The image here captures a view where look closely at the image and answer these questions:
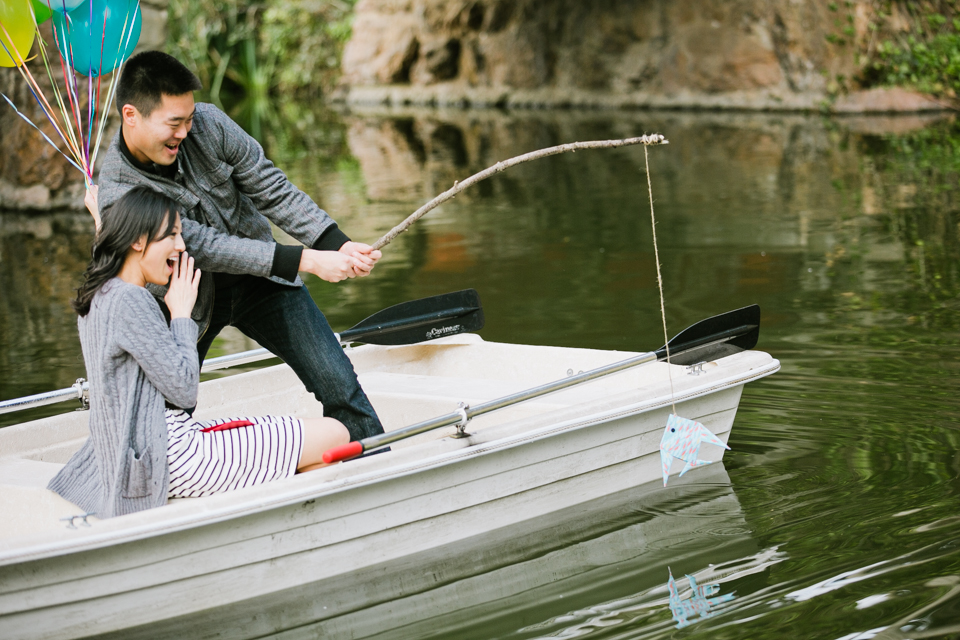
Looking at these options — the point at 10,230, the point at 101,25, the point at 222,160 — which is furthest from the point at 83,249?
the point at 222,160

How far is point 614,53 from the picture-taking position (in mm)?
19938

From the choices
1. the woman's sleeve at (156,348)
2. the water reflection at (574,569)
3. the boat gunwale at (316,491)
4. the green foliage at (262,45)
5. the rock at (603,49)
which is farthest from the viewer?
the green foliage at (262,45)

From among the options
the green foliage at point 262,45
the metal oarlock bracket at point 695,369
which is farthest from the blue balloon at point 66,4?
the green foliage at point 262,45

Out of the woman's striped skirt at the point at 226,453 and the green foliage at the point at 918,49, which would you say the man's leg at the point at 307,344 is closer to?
the woman's striped skirt at the point at 226,453

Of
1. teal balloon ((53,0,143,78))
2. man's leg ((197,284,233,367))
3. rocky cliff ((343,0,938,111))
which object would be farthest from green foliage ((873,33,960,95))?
man's leg ((197,284,233,367))

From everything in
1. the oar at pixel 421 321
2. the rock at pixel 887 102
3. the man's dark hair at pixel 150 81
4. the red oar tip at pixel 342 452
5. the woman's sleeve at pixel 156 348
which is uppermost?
the rock at pixel 887 102

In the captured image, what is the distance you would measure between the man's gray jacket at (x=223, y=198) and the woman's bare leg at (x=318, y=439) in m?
0.43

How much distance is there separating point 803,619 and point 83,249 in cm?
769

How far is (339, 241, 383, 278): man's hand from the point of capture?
10.5 feet

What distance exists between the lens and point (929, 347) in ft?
16.2

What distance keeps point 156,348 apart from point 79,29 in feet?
5.14

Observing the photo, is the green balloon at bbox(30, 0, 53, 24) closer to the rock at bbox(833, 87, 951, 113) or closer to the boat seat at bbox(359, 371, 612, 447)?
the boat seat at bbox(359, 371, 612, 447)

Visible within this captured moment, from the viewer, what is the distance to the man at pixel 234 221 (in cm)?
293

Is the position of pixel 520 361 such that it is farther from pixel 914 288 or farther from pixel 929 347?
pixel 914 288
